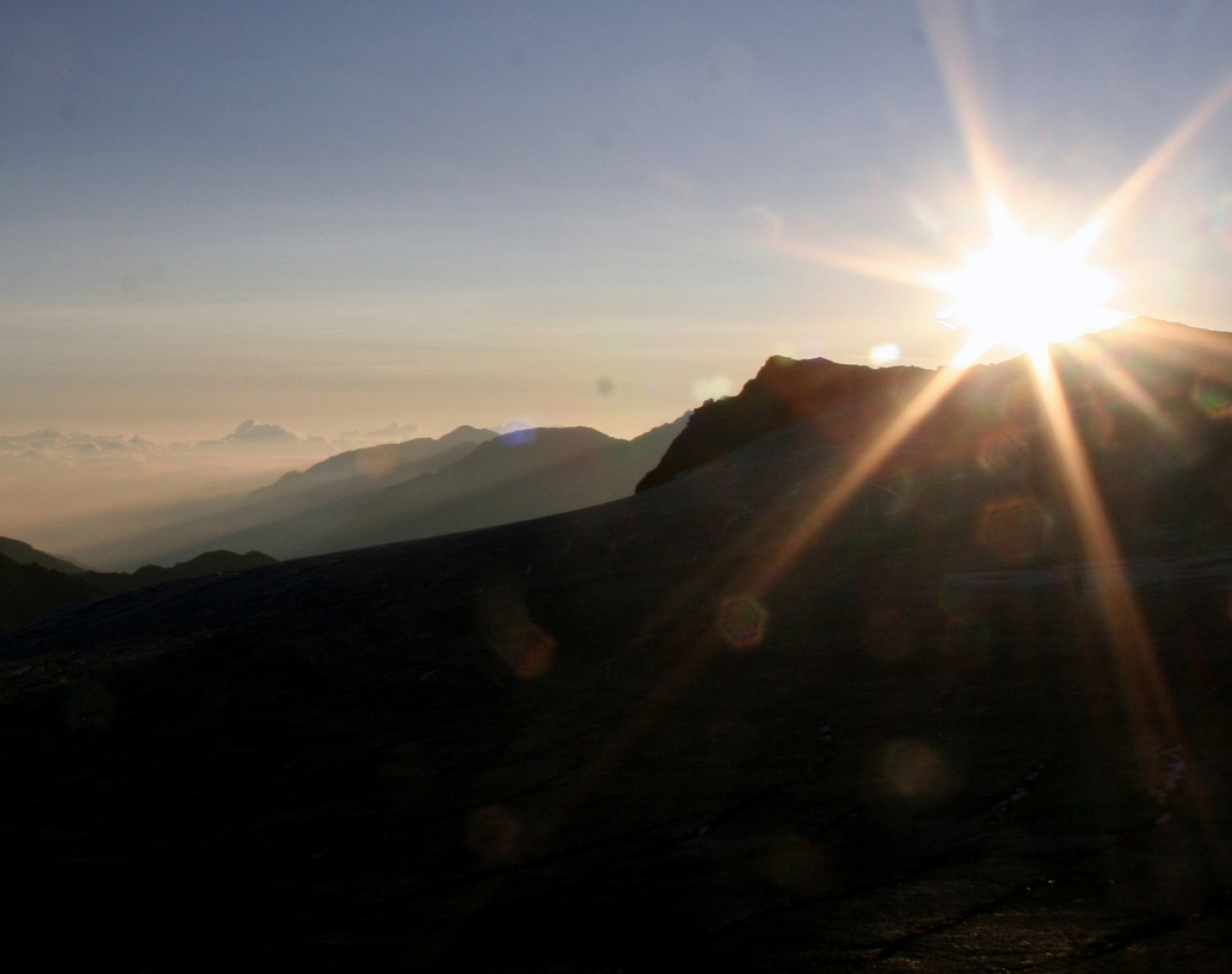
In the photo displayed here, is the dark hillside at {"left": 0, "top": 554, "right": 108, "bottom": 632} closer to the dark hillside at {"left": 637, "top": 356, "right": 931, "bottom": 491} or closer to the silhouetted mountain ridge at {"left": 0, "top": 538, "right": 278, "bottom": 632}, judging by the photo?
the silhouetted mountain ridge at {"left": 0, "top": 538, "right": 278, "bottom": 632}

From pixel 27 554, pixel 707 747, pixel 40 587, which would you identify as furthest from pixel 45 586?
pixel 707 747

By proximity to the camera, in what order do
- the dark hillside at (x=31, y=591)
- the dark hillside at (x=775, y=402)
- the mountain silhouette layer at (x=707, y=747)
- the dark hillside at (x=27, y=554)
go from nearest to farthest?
1. the mountain silhouette layer at (x=707, y=747)
2. the dark hillside at (x=775, y=402)
3. the dark hillside at (x=31, y=591)
4. the dark hillside at (x=27, y=554)

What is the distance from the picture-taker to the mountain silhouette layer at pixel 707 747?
546 cm

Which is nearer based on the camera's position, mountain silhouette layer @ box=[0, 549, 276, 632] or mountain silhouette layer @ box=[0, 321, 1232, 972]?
mountain silhouette layer @ box=[0, 321, 1232, 972]

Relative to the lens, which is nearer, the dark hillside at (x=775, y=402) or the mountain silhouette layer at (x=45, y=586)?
the dark hillside at (x=775, y=402)

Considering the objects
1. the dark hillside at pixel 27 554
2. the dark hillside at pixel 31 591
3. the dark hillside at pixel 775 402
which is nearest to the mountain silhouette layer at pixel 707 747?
the dark hillside at pixel 775 402

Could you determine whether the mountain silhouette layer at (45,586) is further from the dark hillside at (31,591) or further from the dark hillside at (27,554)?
the dark hillside at (27,554)

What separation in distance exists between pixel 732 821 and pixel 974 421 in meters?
15.6

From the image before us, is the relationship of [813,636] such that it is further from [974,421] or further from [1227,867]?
[974,421]

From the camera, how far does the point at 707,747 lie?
28.3 ft

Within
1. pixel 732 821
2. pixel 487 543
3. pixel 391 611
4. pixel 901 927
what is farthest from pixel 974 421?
pixel 901 927

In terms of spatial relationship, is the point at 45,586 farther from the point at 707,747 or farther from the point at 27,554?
the point at 707,747

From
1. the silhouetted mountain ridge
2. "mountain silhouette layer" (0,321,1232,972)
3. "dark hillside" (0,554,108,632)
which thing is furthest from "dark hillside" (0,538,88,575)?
"mountain silhouette layer" (0,321,1232,972)

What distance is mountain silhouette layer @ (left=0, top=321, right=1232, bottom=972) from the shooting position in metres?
5.46
